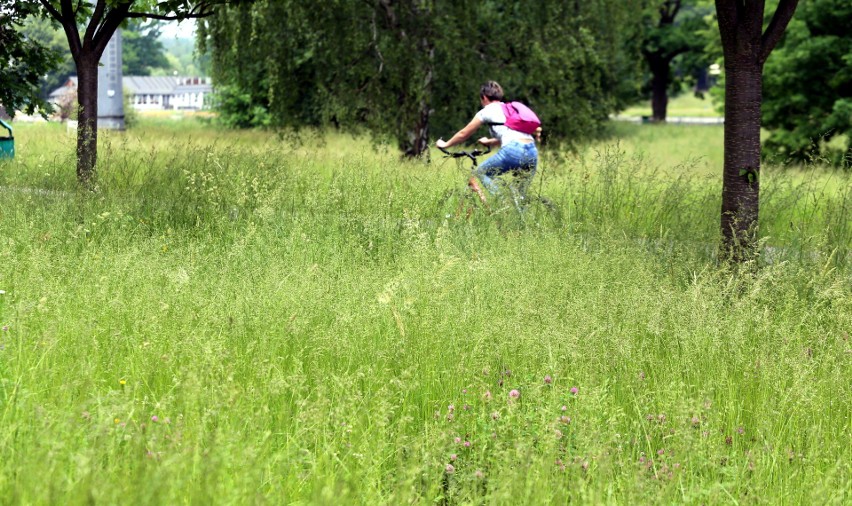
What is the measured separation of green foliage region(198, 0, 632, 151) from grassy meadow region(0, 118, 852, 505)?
29.9 feet

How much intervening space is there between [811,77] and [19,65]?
1892 cm

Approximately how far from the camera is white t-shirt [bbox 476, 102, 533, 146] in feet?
30.2

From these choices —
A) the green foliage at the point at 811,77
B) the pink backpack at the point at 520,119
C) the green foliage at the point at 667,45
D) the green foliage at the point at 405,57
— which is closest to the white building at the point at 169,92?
the green foliage at the point at 667,45

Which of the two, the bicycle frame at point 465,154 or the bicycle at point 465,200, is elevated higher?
the bicycle frame at point 465,154

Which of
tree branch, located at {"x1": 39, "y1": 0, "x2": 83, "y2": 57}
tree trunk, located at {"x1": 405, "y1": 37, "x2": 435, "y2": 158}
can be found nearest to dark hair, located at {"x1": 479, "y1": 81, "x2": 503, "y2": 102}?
tree branch, located at {"x1": 39, "y1": 0, "x2": 83, "y2": 57}

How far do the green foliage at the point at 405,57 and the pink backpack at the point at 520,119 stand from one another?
718 centimetres

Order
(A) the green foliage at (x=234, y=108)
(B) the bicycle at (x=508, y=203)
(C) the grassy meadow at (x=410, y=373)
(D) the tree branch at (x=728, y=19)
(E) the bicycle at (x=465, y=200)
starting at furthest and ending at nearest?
(A) the green foliage at (x=234, y=108)
(E) the bicycle at (x=465, y=200)
(B) the bicycle at (x=508, y=203)
(D) the tree branch at (x=728, y=19)
(C) the grassy meadow at (x=410, y=373)

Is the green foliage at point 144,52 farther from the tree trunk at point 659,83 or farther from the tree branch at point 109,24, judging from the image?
the tree branch at point 109,24

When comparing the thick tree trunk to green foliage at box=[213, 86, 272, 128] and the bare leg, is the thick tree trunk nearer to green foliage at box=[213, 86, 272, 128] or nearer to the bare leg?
the bare leg

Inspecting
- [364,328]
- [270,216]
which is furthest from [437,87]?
[364,328]

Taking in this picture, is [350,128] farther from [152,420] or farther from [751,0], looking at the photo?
[152,420]

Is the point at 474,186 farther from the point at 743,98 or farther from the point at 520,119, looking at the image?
the point at 743,98

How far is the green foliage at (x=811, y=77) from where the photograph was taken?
901 inches

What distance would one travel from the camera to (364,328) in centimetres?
491
